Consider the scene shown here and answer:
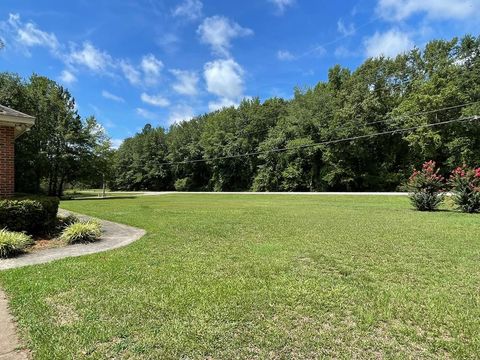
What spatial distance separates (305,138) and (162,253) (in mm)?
32379

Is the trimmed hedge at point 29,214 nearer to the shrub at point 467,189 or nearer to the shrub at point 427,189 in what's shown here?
the shrub at point 427,189

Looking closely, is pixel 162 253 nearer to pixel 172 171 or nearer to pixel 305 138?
pixel 305 138

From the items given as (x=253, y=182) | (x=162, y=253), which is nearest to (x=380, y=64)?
(x=253, y=182)

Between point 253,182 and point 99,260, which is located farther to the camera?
point 253,182

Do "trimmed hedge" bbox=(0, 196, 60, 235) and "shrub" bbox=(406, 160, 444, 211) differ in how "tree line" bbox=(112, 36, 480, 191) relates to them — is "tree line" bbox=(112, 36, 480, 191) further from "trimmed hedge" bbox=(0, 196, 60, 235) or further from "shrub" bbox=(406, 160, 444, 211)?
"trimmed hedge" bbox=(0, 196, 60, 235)

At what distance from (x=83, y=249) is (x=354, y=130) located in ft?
101

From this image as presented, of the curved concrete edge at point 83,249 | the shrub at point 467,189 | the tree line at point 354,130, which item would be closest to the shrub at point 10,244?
the curved concrete edge at point 83,249

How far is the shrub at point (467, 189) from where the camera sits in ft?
40.1

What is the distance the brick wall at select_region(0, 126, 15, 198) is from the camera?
24.9 ft

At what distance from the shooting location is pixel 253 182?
42594mm

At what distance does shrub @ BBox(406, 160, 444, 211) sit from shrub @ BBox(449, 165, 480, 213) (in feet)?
2.28

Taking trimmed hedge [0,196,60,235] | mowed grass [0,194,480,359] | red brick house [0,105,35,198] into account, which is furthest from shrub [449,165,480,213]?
red brick house [0,105,35,198]

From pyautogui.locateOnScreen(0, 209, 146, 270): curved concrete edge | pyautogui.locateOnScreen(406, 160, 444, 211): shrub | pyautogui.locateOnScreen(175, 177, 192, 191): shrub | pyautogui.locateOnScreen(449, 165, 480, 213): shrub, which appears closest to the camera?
pyautogui.locateOnScreen(0, 209, 146, 270): curved concrete edge

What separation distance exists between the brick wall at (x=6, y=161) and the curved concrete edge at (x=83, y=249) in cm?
241
